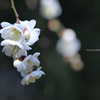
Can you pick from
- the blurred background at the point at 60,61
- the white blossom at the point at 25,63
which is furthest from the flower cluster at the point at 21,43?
the blurred background at the point at 60,61

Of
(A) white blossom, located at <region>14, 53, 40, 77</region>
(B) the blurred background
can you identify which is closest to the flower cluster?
(A) white blossom, located at <region>14, 53, 40, 77</region>

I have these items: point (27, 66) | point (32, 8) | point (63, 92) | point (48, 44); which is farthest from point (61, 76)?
point (27, 66)

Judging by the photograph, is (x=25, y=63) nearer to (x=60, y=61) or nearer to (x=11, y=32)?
(x=11, y=32)

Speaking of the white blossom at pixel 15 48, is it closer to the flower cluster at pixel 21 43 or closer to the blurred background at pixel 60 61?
the flower cluster at pixel 21 43

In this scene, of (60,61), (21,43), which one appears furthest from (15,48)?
(60,61)

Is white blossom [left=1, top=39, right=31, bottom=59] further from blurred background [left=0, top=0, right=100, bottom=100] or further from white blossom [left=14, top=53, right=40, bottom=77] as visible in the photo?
blurred background [left=0, top=0, right=100, bottom=100]

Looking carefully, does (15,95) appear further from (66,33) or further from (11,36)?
(11,36)

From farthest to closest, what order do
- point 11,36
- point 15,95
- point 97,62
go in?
point 97,62 < point 15,95 < point 11,36
